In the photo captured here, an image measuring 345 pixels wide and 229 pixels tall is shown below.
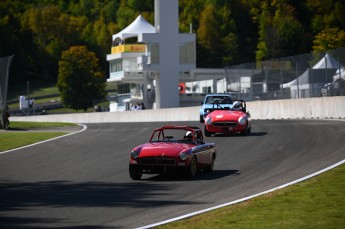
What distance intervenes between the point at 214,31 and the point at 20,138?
145 m

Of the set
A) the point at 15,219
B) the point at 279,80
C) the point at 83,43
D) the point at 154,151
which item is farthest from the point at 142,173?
the point at 83,43

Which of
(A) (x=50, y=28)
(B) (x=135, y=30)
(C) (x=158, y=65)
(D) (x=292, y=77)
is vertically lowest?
(D) (x=292, y=77)

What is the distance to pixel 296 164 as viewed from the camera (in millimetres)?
20281

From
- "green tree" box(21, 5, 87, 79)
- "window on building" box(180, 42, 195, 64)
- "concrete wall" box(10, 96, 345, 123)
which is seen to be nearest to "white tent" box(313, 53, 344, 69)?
"concrete wall" box(10, 96, 345, 123)

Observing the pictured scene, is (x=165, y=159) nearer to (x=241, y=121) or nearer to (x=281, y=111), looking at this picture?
(x=241, y=121)

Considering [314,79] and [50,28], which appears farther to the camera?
[50,28]

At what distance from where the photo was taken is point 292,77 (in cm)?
4741

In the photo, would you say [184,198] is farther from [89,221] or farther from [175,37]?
[175,37]

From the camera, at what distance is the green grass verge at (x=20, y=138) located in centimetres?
3066

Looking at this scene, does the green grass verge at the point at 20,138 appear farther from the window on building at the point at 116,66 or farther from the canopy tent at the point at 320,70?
the window on building at the point at 116,66

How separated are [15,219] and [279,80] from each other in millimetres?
36410

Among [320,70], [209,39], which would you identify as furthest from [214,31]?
[320,70]

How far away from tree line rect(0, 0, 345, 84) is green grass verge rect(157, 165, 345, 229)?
140659mm

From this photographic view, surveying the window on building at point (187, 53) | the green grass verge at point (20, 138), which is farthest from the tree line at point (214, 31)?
the green grass verge at point (20, 138)
